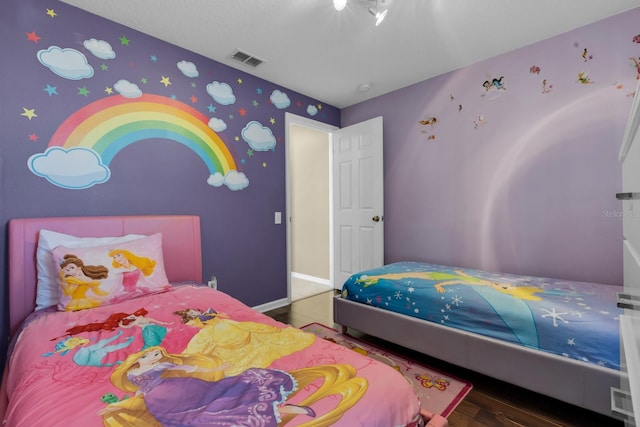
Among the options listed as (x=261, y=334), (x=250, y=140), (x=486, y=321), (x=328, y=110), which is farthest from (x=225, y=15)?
(x=486, y=321)

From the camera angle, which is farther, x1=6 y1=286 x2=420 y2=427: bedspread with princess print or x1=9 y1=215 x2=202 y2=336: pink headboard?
x1=9 y1=215 x2=202 y2=336: pink headboard

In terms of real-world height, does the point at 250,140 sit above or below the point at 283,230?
above

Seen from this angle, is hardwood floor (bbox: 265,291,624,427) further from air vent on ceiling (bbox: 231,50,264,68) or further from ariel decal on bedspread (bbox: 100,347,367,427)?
air vent on ceiling (bbox: 231,50,264,68)

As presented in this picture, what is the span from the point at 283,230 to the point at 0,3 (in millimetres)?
2656

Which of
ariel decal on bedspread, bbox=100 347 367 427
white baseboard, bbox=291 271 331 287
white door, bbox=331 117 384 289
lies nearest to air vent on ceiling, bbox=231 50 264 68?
white door, bbox=331 117 384 289

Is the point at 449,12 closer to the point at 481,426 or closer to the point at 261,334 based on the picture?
the point at 261,334

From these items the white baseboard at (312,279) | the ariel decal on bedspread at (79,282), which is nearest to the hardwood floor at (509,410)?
the ariel decal on bedspread at (79,282)

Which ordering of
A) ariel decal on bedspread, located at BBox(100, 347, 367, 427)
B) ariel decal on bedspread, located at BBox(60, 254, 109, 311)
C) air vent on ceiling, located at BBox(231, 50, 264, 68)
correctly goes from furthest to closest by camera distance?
1. air vent on ceiling, located at BBox(231, 50, 264, 68)
2. ariel decal on bedspread, located at BBox(60, 254, 109, 311)
3. ariel decal on bedspread, located at BBox(100, 347, 367, 427)

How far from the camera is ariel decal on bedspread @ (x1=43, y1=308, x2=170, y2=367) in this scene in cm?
107

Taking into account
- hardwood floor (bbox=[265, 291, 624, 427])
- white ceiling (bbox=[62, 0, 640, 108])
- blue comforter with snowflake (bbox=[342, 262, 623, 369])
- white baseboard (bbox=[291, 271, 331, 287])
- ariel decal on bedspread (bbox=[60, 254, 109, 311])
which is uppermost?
white ceiling (bbox=[62, 0, 640, 108])

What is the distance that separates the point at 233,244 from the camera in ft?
9.27

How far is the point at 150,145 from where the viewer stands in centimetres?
229

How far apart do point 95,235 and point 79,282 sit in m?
0.46

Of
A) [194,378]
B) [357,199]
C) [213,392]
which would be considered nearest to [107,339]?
[194,378]
